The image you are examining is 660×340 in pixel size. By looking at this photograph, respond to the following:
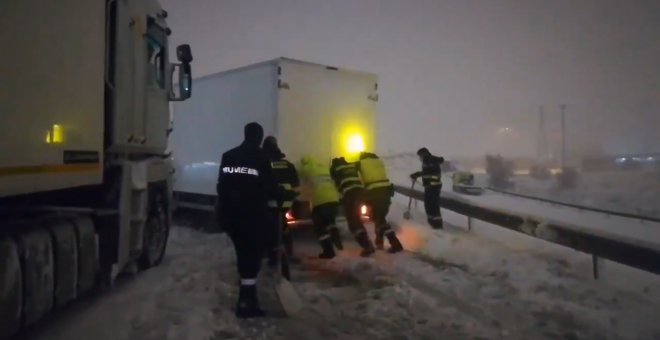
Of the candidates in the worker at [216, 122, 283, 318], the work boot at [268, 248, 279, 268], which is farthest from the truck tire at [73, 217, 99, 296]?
the work boot at [268, 248, 279, 268]

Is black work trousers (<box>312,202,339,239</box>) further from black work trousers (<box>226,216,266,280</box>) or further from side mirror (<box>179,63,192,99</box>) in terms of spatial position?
black work trousers (<box>226,216,266,280</box>)

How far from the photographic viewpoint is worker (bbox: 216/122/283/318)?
211 inches

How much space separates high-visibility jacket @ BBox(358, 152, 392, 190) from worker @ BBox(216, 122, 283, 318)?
3.78 m

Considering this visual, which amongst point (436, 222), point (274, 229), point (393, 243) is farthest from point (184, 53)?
point (436, 222)

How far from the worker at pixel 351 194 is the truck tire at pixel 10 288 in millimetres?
5662

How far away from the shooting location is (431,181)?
11.4 m

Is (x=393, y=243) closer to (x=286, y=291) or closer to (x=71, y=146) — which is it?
(x=286, y=291)

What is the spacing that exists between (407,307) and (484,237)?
17.7ft

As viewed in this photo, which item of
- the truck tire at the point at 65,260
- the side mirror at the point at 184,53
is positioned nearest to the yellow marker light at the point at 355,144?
the side mirror at the point at 184,53

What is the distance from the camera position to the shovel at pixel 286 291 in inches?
226

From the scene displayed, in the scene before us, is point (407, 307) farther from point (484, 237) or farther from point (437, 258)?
point (484, 237)

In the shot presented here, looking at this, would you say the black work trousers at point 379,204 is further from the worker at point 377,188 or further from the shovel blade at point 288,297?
the shovel blade at point 288,297

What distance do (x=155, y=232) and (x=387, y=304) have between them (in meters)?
3.66

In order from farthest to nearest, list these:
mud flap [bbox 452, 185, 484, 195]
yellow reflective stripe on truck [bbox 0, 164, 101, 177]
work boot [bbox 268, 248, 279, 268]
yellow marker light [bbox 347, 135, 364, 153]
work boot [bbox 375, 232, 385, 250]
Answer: mud flap [bbox 452, 185, 484, 195], yellow marker light [bbox 347, 135, 364, 153], work boot [bbox 375, 232, 385, 250], work boot [bbox 268, 248, 279, 268], yellow reflective stripe on truck [bbox 0, 164, 101, 177]
